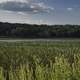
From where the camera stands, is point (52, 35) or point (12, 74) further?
point (52, 35)

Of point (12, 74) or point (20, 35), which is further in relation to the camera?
point (20, 35)

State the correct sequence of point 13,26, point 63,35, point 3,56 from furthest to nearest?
point 13,26
point 63,35
point 3,56

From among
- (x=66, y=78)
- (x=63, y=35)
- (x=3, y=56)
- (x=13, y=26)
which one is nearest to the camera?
(x=66, y=78)

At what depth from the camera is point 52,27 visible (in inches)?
3745

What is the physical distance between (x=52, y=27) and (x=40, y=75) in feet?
278

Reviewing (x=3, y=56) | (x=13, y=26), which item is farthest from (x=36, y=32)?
(x=3, y=56)

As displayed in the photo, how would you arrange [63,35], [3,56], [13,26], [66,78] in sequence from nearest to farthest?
[66,78], [3,56], [63,35], [13,26]

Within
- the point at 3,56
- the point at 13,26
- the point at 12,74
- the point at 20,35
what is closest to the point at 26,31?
the point at 20,35

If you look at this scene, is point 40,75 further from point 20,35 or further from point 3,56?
point 20,35

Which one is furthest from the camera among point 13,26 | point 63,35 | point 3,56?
point 13,26

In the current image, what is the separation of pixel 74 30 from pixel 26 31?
1118cm

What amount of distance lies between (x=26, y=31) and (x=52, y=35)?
6170mm

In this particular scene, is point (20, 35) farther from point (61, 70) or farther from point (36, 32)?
point (61, 70)

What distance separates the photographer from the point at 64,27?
9288 cm
